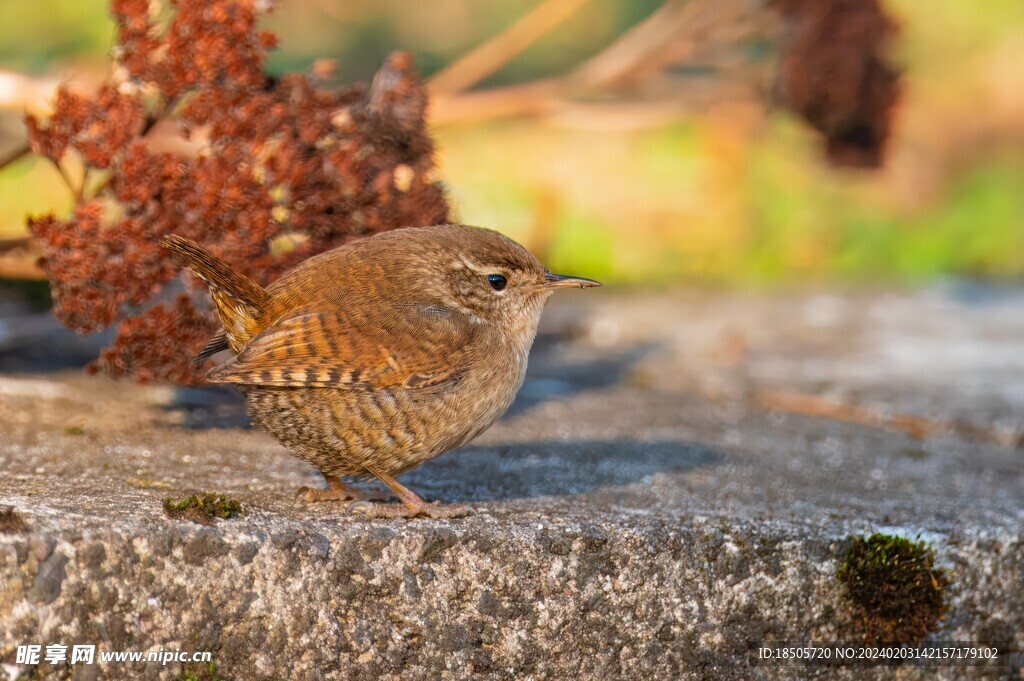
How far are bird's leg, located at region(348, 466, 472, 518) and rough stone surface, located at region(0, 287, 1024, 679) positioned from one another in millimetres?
98

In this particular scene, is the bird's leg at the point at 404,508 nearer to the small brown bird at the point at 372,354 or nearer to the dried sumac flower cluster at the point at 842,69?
the small brown bird at the point at 372,354

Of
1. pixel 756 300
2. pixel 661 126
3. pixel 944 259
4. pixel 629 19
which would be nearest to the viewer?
pixel 756 300

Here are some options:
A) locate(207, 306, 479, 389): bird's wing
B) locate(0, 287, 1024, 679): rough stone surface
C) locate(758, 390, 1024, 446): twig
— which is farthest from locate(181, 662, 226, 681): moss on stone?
→ locate(758, 390, 1024, 446): twig

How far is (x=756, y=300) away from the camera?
6.75 m

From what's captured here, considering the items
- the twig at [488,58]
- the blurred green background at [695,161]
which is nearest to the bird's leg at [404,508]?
the twig at [488,58]

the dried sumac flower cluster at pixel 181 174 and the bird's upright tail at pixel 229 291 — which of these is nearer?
the bird's upright tail at pixel 229 291

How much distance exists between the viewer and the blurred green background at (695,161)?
302 inches

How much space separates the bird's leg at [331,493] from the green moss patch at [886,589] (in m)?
1.26

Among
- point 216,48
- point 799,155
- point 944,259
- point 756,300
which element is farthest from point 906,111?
point 216,48

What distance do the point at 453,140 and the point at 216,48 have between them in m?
4.90

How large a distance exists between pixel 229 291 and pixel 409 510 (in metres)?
0.71

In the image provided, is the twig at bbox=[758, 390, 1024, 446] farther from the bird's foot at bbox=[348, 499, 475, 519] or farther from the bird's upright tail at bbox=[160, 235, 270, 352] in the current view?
the bird's upright tail at bbox=[160, 235, 270, 352]

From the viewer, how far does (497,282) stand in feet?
11.2

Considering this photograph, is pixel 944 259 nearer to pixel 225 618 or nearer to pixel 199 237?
pixel 199 237
